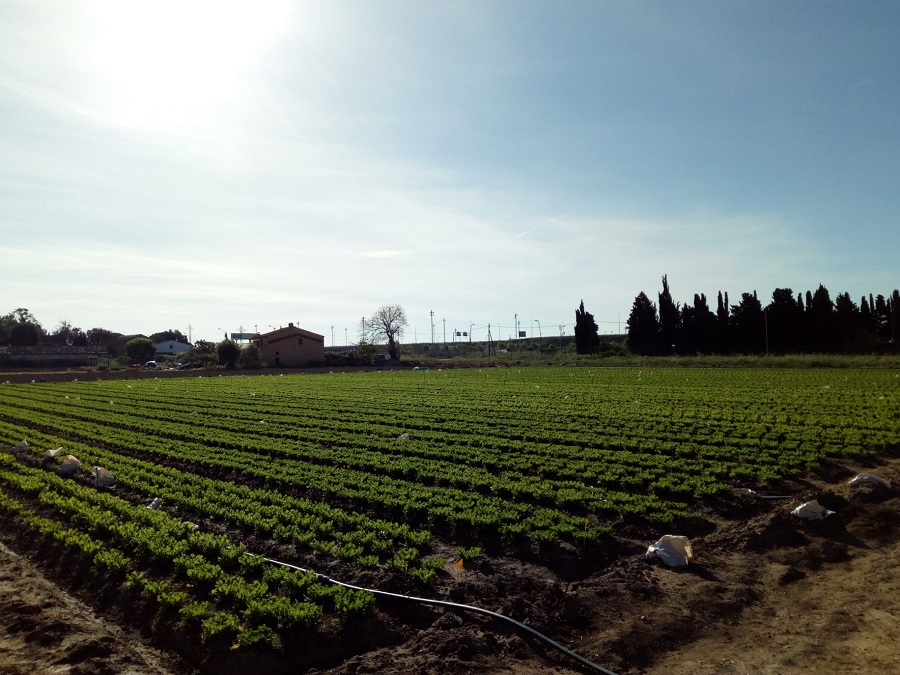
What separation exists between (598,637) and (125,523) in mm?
8033

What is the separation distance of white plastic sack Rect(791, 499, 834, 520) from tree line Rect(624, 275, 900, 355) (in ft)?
191

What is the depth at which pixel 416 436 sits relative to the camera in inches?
740

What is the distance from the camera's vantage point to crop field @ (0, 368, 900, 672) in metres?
7.82

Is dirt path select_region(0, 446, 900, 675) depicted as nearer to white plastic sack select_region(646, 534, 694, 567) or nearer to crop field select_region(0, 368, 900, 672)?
white plastic sack select_region(646, 534, 694, 567)

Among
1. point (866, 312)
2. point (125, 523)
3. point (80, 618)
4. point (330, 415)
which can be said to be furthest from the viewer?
point (866, 312)

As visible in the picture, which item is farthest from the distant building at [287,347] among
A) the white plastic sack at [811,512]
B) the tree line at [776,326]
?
the white plastic sack at [811,512]

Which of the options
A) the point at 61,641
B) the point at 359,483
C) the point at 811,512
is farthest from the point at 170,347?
the point at 811,512

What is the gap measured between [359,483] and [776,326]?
6570 centimetres

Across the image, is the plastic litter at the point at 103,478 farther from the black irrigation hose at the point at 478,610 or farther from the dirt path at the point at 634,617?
the black irrigation hose at the point at 478,610

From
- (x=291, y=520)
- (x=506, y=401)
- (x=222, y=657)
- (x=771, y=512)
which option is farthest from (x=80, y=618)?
(x=506, y=401)

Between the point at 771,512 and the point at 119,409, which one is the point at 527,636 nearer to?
the point at 771,512

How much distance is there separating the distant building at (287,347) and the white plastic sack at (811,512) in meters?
76.9

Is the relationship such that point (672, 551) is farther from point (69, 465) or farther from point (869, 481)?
point (69, 465)

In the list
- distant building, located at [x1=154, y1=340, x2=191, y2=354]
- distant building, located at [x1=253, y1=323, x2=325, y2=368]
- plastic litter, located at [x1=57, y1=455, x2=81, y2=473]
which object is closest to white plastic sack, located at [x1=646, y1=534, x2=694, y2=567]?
plastic litter, located at [x1=57, y1=455, x2=81, y2=473]
